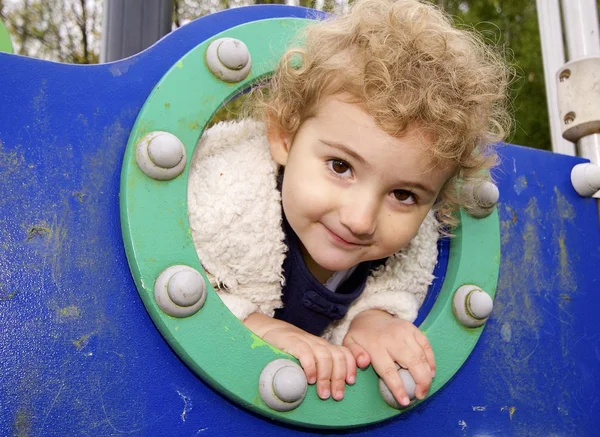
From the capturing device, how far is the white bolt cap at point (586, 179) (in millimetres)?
996

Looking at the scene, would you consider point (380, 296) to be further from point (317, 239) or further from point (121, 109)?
point (121, 109)

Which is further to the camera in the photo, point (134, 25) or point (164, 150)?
point (134, 25)

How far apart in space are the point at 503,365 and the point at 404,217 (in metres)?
0.29

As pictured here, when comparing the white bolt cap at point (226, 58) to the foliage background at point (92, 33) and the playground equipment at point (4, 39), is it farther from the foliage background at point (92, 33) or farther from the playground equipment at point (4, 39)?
the foliage background at point (92, 33)

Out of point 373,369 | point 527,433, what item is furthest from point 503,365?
point 373,369

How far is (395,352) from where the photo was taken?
0.77m

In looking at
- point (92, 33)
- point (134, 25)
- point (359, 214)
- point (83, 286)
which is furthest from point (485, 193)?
point (92, 33)

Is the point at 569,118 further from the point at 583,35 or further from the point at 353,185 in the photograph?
the point at 353,185

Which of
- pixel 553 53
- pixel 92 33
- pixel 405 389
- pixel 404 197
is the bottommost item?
pixel 405 389

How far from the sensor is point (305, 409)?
2.30 ft

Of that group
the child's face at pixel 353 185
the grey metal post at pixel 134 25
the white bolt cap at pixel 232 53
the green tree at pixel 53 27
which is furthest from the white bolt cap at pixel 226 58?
the green tree at pixel 53 27

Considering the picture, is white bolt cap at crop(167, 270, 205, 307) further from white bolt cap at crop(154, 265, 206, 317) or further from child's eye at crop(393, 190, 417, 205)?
child's eye at crop(393, 190, 417, 205)

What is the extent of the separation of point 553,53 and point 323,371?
773mm

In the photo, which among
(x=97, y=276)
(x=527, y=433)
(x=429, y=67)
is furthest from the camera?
(x=527, y=433)
